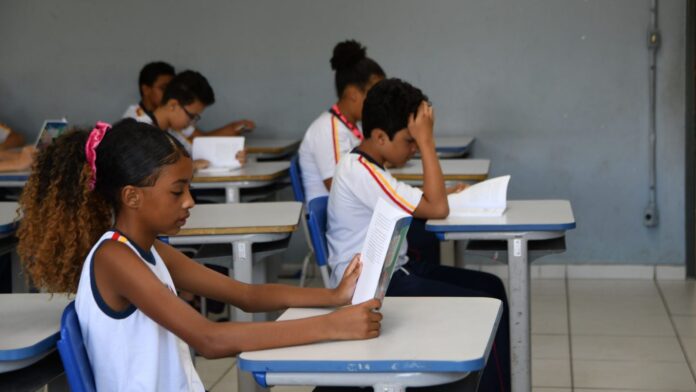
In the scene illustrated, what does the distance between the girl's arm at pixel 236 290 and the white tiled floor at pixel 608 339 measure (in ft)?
5.16

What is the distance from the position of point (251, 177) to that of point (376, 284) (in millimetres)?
2617

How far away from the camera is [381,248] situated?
200 centimetres

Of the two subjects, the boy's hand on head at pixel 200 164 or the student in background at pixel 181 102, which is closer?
the boy's hand on head at pixel 200 164

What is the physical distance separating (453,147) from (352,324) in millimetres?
3259

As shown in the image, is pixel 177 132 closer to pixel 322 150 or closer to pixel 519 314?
pixel 322 150

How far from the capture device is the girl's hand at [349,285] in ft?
7.13

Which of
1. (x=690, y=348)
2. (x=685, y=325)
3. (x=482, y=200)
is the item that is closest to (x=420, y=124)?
(x=482, y=200)

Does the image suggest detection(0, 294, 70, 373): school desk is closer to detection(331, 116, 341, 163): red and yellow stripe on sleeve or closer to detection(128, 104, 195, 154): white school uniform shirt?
detection(331, 116, 341, 163): red and yellow stripe on sleeve

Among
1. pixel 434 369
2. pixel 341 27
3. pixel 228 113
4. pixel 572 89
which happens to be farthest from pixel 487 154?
pixel 434 369

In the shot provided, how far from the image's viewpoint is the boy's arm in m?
3.25

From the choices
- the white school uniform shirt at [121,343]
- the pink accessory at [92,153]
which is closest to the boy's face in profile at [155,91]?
the pink accessory at [92,153]

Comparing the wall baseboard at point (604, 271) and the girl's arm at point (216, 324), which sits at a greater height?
the girl's arm at point (216, 324)

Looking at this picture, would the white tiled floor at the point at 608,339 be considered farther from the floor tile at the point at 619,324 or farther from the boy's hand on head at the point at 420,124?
the boy's hand on head at the point at 420,124

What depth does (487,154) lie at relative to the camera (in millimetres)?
5719
